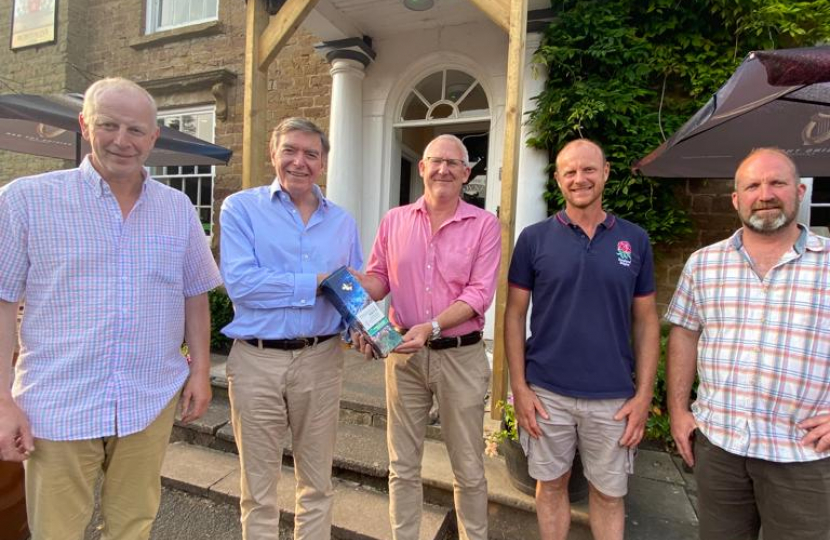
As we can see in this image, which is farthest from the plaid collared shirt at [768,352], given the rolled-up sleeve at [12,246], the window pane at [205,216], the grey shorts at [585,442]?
the window pane at [205,216]

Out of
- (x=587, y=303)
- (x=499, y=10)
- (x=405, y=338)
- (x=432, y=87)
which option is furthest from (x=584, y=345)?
(x=432, y=87)

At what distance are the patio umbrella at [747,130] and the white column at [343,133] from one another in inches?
121

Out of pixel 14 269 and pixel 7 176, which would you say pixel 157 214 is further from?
pixel 7 176

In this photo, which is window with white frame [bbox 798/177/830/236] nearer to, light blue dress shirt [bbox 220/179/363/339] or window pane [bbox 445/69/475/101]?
window pane [bbox 445/69/475/101]

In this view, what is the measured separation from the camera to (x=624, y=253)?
2020mm

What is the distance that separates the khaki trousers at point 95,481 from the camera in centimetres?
155

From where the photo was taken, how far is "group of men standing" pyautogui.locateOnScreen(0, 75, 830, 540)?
1.55 meters

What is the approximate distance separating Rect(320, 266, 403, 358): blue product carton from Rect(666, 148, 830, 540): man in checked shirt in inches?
50.6

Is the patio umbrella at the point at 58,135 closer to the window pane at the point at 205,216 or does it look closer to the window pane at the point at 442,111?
the window pane at the point at 205,216

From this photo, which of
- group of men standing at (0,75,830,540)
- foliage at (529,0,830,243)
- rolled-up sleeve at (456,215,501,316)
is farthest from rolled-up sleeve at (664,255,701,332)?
foliage at (529,0,830,243)

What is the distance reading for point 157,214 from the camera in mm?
1719

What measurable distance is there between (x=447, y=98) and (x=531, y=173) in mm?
1621

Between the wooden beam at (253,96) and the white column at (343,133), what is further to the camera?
the white column at (343,133)

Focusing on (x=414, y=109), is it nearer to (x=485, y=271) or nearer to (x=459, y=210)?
(x=459, y=210)
